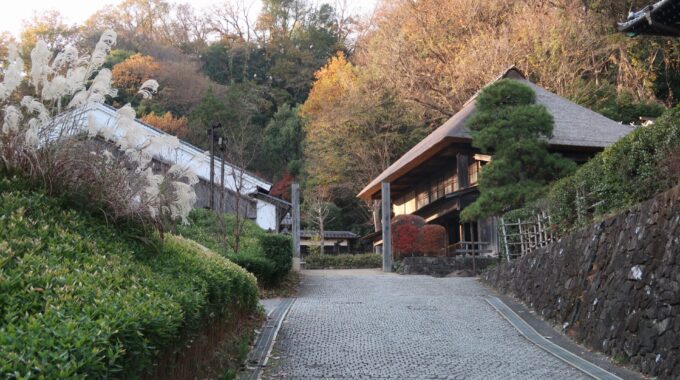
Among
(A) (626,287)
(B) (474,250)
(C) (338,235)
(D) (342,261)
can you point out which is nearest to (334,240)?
(C) (338,235)

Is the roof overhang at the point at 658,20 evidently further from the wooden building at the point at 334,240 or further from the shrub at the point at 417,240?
the wooden building at the point at 334,240

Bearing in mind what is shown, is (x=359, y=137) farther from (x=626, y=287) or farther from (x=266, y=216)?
(x=626, y=287)

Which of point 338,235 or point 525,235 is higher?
point 338,235

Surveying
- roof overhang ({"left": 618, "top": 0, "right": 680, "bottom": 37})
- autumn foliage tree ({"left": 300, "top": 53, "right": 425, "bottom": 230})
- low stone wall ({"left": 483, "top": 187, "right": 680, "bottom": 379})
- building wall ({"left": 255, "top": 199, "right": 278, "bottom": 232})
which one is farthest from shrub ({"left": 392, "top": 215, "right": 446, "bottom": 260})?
roof overhang ({"left": 618, "top": 0, "right": 680, "bottom": 37})

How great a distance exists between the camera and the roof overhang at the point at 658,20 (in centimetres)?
860

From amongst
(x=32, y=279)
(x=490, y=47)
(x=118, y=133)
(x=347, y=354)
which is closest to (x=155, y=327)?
(x=32, y=279)

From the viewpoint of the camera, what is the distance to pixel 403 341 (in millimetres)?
9117

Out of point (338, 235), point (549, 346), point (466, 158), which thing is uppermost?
point (466, 158)

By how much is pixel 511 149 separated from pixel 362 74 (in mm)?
20094

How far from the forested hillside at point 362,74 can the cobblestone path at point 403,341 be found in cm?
1202

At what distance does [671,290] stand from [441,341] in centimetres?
321

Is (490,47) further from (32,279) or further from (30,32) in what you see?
(32,279)

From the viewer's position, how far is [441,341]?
9203mm

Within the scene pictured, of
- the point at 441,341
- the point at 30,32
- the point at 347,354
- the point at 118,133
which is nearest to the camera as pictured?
the point at 118,133
